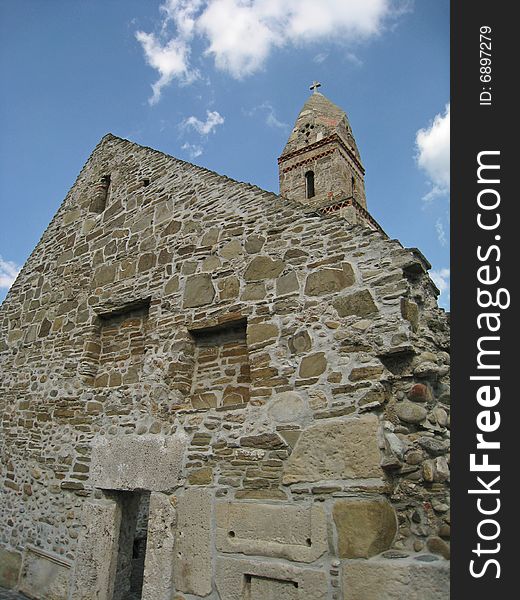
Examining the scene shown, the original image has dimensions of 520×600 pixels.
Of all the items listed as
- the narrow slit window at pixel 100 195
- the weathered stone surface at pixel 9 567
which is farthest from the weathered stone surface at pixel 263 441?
the narrow slit window at pixel 100 195

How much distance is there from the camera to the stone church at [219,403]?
3332 mm

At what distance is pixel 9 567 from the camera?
217 inches

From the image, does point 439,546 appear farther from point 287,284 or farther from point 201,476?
point 287,284

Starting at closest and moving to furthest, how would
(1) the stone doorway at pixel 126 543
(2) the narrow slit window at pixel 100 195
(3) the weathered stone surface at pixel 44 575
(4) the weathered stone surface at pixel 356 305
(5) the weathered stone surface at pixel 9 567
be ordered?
1. (4) the weathered stone surface at pixel 356 305
2. (1) the stone doorway at pixel 126 543
3. (3) the weathered stone surface at pixel 44 575
4. (5) the weathered stone surface at pixel 9 567
5. (2) the narrow slit window at pixel 100 195

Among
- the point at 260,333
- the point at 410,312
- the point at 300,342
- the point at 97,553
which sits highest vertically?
the point at 410,312

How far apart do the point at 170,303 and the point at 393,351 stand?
253 centimetres

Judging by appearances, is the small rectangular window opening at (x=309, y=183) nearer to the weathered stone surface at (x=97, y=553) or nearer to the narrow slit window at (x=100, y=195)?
the narrow slit window at (x=100, y=195)

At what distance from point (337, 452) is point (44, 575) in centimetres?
382

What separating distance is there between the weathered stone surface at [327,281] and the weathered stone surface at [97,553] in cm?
302

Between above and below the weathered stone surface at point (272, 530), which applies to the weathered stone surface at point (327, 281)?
above

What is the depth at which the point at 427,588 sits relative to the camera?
290 cm

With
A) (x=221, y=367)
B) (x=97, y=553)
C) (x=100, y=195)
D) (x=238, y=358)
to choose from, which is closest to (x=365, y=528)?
(x=238, y=358)

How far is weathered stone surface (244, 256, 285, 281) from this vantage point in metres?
4.38

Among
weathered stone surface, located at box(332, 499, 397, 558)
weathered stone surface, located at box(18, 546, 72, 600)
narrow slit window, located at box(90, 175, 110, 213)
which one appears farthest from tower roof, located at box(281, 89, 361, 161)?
weathered stone surface, located at box(332, 499, 397, 558)
